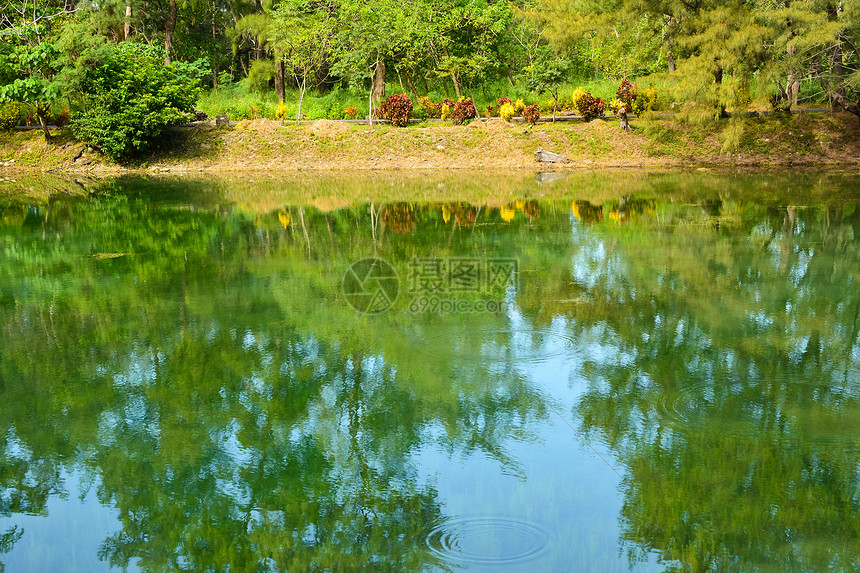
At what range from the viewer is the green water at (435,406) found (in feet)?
13.2

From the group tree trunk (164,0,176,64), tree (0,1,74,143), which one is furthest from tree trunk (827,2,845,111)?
tree trunk (164,0,176,64)

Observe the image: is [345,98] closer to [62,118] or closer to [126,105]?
[126,105]

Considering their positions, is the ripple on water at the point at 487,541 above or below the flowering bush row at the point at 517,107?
below

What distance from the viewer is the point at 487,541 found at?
396 centimetres

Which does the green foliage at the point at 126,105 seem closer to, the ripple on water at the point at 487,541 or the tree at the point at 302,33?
the tree at the point at 302,33

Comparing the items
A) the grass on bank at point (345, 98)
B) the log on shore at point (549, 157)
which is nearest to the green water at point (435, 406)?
the log on shore at point (549, 157)

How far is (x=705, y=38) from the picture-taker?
22281 millimetres

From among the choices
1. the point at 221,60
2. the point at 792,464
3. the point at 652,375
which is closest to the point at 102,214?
the point at 652,375

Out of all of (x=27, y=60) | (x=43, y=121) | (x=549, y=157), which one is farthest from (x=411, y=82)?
(x=27, y=60)

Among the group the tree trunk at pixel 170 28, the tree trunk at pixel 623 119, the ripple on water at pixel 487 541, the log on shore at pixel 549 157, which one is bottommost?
the ripple on water at pixel 487 541

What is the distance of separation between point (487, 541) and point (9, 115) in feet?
96.8

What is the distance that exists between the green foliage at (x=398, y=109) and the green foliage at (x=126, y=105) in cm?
688

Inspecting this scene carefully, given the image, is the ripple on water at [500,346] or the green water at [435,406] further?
the ripple on water at [500,346]

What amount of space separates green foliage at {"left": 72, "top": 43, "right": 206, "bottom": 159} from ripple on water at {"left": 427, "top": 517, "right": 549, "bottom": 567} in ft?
78.1
